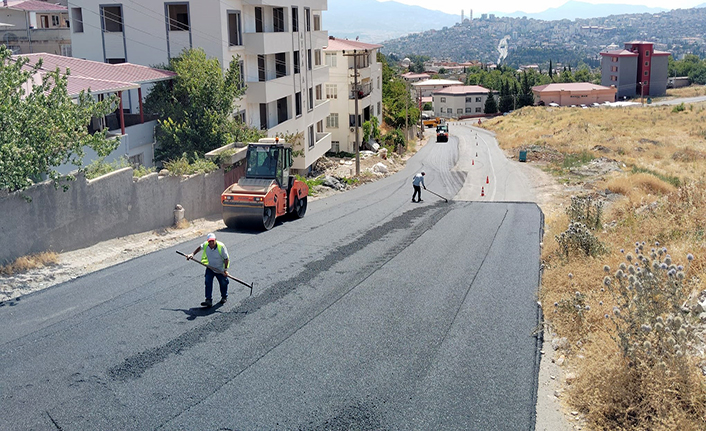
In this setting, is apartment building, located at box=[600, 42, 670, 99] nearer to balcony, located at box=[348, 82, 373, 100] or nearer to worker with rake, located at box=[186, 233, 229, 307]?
balcony, located at box=[348, 82, 373, 100]

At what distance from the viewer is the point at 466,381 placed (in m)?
10.9

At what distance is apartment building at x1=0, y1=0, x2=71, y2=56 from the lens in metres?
47.2

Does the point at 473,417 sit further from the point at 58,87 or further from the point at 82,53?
the point at 82,53

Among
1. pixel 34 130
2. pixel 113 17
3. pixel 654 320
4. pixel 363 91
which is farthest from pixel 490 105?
pixel 654 320

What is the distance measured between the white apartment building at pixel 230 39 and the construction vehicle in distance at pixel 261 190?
12.2m

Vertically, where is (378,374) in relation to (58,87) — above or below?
below

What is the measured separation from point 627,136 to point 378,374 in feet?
186

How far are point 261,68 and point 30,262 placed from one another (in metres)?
24.9

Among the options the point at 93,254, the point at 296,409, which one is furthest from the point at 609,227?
the point at 93,254

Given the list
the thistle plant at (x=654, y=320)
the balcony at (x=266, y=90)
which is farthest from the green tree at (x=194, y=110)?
the thistle plant at (x=654, y=320)

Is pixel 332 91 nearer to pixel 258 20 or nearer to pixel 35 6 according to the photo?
pixel 258 20

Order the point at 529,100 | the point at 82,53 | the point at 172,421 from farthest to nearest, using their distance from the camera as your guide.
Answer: the point at 529,100
the point at 82,53
the point at 172,421

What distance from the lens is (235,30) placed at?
3644 centimetres

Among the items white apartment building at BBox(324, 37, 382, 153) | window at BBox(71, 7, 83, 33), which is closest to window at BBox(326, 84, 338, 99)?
white apartment building at BBox(324, 37, 382, 153)
